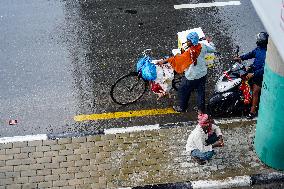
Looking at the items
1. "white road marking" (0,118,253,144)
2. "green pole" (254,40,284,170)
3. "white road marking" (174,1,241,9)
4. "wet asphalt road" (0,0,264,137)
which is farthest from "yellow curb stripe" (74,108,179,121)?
"white road marking" (174,1,241,9)

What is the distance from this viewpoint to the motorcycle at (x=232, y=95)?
413 inches

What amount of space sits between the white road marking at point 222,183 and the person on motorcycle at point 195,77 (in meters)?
1.79

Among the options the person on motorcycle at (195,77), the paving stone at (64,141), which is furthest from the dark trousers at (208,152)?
the paving stone at (64,141)

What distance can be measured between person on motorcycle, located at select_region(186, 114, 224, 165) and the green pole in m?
0.76

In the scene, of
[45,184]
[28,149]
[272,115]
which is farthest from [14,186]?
[272,115]

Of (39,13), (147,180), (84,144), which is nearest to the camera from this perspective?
(147,180)

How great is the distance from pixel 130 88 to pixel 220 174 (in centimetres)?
282

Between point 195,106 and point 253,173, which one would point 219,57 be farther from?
point 253,173

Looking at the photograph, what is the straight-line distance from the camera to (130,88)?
11102 millimetres

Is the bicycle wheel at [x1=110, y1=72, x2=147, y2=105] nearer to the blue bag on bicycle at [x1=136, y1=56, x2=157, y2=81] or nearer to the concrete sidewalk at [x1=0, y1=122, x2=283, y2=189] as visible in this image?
the blue bag on bicycle at [x1=136, y1=56, x2=157, y2=81]

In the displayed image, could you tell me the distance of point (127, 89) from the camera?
37.2 ft

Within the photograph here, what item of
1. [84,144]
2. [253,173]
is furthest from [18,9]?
[253,173]

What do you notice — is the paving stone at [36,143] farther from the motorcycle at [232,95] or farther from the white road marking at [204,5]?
the white road marking at [204,5]

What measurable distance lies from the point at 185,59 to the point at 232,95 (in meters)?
1.37
